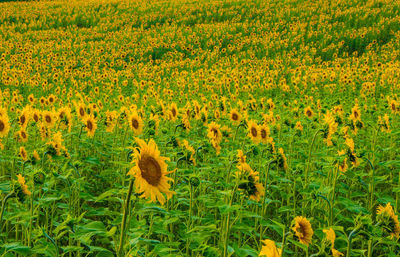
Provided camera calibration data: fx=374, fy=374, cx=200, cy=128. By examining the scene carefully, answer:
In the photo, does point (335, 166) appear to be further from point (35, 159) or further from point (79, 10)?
point (79, 10)

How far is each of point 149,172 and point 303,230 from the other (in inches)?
A: 33.7

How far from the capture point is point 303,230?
1895mm

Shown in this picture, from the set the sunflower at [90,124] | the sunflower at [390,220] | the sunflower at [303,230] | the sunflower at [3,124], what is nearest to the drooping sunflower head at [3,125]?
the sunflower at [3,124]

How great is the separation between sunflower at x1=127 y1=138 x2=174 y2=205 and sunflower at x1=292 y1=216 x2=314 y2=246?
2.20 feet

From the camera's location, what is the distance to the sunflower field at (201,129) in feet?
6.89

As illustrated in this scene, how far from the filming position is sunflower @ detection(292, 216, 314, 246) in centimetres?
185

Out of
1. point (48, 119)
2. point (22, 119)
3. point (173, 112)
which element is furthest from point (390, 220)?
point (48, 119)

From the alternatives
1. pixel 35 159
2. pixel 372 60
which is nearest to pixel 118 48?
pixel 372 60

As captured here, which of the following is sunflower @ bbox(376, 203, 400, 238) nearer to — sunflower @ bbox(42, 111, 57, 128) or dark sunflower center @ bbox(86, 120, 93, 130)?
dark sunflower center @ bbox(86, 120, 93, 130)

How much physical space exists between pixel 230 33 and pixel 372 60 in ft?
22.4

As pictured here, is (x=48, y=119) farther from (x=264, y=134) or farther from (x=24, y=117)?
(x=264, y=134)

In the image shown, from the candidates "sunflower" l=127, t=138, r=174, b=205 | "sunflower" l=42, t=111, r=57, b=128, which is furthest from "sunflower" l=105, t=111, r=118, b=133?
"sunflower" l=127, t=138, r=174, b=205

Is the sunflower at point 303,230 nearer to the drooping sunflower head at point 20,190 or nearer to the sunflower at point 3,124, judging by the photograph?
the drooping sunflower head at point 20,190

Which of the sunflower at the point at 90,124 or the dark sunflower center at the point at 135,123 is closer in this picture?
the dark sunflower center at the point at 135,123
